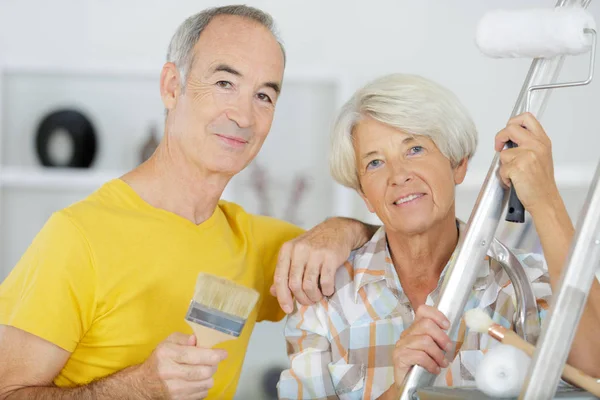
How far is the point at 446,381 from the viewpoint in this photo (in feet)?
5.38

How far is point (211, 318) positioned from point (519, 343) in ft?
1.72

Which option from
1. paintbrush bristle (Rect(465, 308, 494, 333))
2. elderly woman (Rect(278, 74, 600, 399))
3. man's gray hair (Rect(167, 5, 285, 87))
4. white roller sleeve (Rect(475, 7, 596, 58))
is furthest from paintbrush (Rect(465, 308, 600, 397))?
man's gray hair (Rect(167, 5, 285, 87))

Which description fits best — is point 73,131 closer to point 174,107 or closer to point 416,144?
point 174,107

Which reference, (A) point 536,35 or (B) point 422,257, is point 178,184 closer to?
(B) point 422,257

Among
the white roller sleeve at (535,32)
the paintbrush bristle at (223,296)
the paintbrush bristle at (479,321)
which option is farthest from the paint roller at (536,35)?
the paintbrush bristle at (223,296)

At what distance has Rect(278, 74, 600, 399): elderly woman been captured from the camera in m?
1.66

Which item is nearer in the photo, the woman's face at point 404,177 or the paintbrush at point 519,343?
the paintbrush at point 519,343

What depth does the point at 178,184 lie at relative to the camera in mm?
1852

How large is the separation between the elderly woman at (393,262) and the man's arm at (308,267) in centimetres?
5

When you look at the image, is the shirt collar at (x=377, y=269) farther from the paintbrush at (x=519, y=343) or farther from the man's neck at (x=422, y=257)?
the paintbrush at (x=519, y=343)

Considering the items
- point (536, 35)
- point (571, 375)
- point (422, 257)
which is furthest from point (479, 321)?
point (422, 257)

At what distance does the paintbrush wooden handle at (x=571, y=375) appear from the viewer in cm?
101

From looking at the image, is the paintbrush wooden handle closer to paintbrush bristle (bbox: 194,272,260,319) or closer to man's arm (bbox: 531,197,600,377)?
man's arm (bbox: 531,197,600,377)

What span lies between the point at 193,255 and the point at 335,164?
1.27 ft
